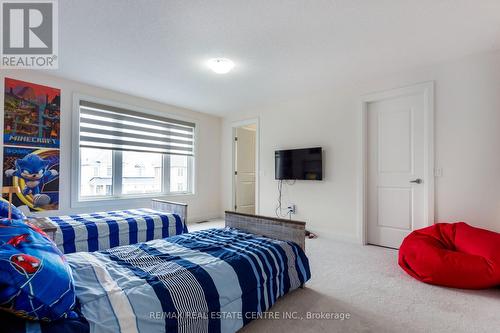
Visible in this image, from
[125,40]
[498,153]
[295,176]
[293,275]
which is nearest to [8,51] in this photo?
[125,40]

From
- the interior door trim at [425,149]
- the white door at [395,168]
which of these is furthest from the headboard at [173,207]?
the white door at [395,168]

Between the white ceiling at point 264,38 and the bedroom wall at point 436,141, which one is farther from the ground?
the white ceiling at point 264,38

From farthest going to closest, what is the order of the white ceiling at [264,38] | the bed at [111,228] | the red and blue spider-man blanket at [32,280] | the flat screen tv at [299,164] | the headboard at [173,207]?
the flat screen tv at [299,164] → the headboard at [173,207] → the bed at [111,228] → the white ceiling at [264,38] → the red and blue spider-man blanket at [32,280]

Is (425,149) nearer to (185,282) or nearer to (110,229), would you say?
(185,282)

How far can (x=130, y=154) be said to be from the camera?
4.33 meters

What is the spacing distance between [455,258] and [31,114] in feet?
16.6

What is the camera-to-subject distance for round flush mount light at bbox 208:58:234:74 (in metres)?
2.94

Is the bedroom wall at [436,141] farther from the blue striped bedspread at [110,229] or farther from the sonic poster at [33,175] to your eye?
the sonic poster at [33,175]

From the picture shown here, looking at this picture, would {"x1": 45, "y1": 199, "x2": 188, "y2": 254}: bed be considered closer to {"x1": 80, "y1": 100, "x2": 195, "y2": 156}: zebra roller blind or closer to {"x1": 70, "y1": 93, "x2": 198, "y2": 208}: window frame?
{"x1": 70, "y1": 93, "x2": 198, "y2": 208}: window frame

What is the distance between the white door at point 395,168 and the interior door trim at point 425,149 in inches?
1.8

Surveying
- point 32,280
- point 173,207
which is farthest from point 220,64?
point 32,280

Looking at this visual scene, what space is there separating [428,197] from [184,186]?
416 cm

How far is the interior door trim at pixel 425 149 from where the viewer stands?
3.11 m

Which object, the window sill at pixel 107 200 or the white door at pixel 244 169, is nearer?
the window sill at pixel 107 200
